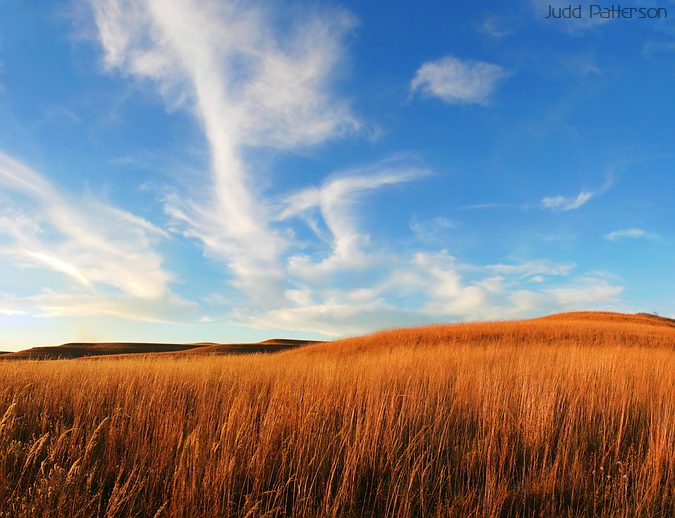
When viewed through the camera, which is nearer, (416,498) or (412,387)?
(416,498)

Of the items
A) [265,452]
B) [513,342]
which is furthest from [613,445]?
[513,342]

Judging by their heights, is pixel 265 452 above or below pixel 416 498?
above

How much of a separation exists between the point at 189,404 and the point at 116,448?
203 cm

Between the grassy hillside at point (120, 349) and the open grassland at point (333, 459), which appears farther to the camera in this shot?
the grassy hillside at point (120, 349)

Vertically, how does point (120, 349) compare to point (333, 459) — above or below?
below

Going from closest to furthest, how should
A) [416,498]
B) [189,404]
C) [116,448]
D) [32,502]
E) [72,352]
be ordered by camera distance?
1. [32,502]
2. [416,498]
3. [116,448]
4. [189,404]
5. [72,352]

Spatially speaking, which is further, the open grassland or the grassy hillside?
the grassy hillside

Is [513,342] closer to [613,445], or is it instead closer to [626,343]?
[626,343]

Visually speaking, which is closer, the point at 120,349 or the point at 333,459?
the point at 333,459

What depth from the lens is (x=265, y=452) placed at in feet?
12.4

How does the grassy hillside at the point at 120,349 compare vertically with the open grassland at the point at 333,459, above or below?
below

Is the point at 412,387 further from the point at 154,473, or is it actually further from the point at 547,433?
the point at 154,473

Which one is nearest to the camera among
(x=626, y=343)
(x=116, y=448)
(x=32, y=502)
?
(x=32, y=502)

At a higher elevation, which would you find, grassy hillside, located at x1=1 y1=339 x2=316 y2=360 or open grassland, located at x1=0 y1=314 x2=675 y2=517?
open grassland, located at x1=0 y1=314 x2=675 y2=517
